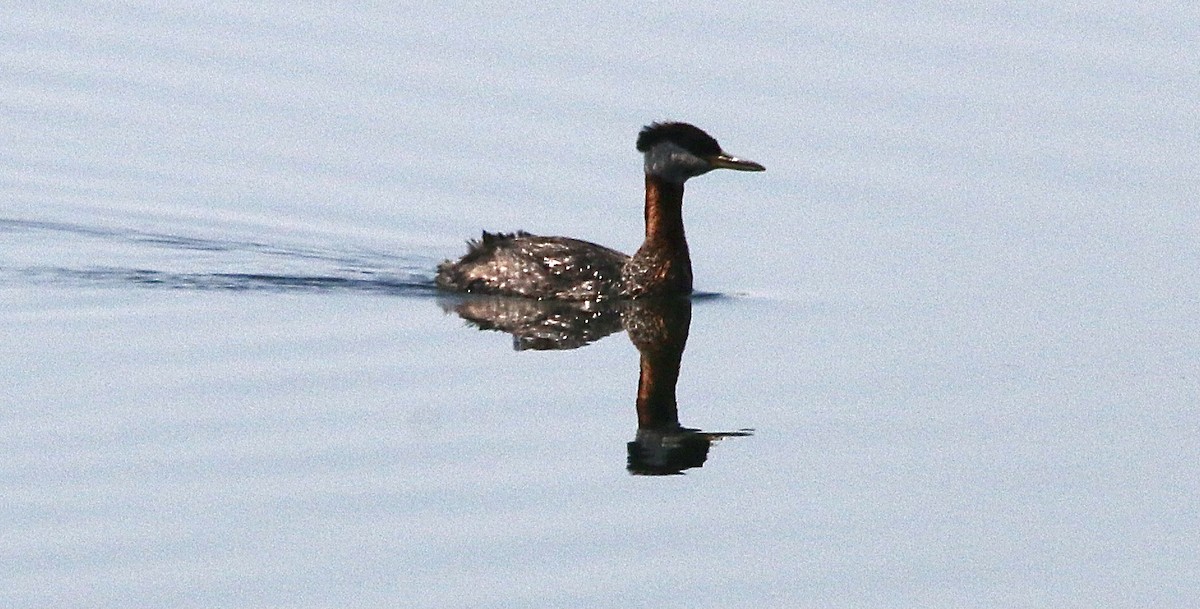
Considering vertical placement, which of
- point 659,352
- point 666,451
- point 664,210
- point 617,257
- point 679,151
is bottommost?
point 666,451

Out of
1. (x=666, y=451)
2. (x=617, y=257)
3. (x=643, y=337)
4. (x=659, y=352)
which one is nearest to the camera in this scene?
(x=666, y=451)

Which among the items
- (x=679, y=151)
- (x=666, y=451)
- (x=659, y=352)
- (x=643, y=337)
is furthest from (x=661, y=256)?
(x=666, y=451)

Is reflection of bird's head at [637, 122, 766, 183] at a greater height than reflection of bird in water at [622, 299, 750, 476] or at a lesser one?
greater

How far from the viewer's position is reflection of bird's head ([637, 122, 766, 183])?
66.8 ft

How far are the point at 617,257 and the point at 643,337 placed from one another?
1316 millimetres

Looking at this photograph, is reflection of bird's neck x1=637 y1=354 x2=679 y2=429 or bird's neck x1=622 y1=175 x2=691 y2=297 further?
bird's neck x1=622 y1=175 x2=691 y2=297

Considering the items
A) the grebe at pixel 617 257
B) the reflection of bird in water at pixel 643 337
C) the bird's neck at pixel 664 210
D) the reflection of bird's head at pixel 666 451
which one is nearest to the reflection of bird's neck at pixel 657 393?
the reflection of bird in water at pixel 643 337

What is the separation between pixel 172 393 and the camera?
633 inches

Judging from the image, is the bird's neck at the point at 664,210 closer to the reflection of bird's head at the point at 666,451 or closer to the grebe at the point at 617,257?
the grebe at the point at 617,257

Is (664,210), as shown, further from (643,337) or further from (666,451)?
(666,451)

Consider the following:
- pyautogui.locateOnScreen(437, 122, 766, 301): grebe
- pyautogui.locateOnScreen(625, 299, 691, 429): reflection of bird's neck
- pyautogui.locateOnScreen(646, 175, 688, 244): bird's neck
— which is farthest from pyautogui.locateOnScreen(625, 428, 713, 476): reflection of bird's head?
pyautogui.locateOnScreen(646, 175, 688, 244): bird's neck

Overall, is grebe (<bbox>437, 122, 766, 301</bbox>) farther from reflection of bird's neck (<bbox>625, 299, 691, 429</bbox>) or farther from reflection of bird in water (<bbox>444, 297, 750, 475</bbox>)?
reflection of bird's neck (<bbox>625, 299, 691, 429</bbox>)

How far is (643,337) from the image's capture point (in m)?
19.3

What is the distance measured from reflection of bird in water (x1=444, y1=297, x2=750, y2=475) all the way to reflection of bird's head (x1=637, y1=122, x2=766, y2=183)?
106cm
